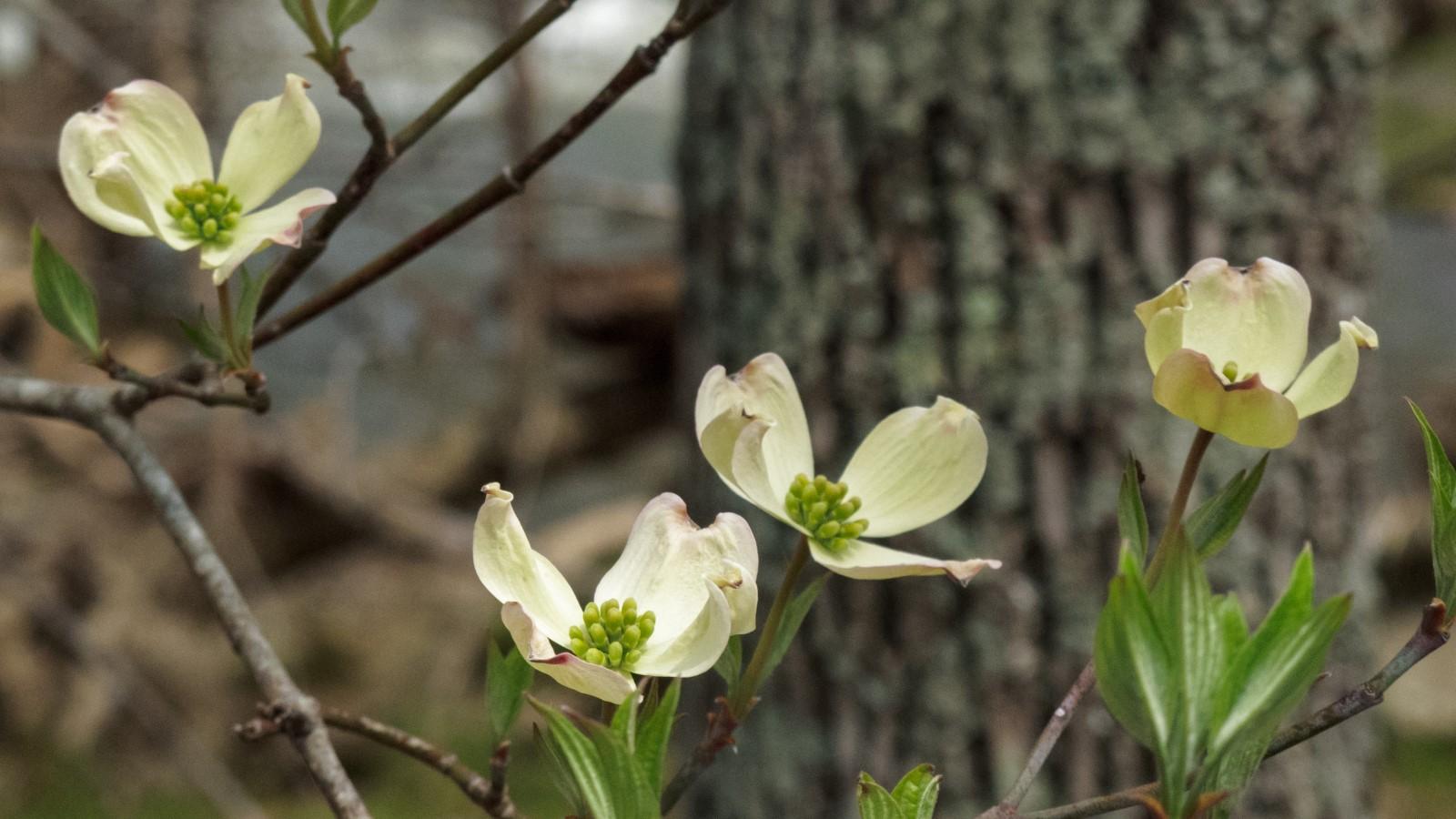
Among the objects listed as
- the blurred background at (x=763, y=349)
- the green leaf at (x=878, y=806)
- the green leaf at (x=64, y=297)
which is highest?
the green leaf at (x=64, y=297)

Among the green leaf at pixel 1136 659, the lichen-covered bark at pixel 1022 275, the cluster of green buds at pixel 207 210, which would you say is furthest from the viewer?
the lichen-covered bark at pixel 1022 275

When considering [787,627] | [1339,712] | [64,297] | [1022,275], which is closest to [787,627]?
[787,627]

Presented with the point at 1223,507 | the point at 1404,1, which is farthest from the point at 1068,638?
the point at 1404,1

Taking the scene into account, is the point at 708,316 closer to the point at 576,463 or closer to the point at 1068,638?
the point at 1068,638

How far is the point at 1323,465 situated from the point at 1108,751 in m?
0.32

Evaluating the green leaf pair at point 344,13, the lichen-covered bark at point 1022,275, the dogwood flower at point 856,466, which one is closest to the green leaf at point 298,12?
the green leaf pair at point 344,13

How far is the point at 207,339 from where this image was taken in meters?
0.32

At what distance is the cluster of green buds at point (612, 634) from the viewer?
0.82 feet

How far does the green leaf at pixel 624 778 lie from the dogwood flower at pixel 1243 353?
12 cm

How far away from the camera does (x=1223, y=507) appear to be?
0.83ft

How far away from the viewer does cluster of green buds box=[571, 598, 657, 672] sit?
0.82 feet

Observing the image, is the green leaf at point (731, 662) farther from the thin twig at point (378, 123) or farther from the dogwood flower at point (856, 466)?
the thin twig at point (378, 123)

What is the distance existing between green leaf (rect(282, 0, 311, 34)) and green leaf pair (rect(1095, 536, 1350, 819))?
0.77ft

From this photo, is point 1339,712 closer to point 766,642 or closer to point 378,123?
point 766,642
